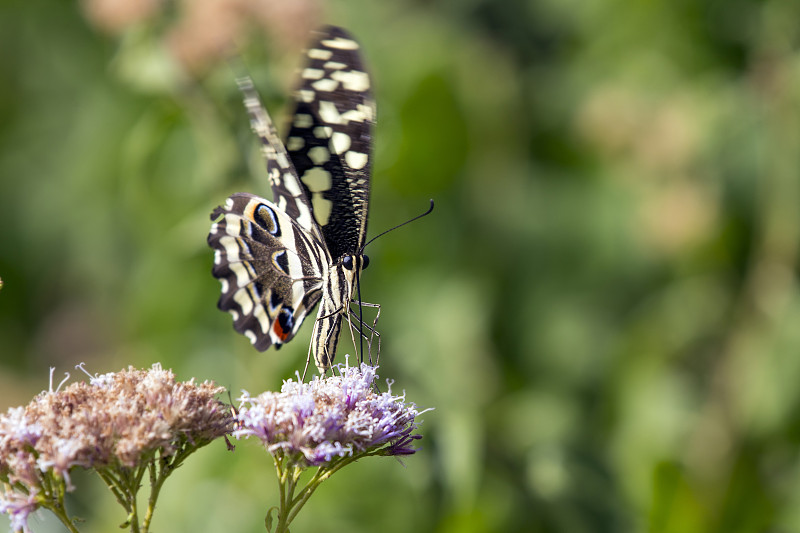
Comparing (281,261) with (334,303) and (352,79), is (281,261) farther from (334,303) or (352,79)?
(352,79)

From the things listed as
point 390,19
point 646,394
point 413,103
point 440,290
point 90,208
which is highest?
point 390,19

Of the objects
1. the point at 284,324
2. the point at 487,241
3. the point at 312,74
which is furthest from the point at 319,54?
the point at 487,241

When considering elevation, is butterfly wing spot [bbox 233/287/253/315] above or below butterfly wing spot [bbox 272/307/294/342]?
above

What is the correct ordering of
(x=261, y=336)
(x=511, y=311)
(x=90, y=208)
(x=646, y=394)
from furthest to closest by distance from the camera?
1. (x=90, y=208)
2. (x=511, y=311)
3. (x=646, y=394)
4. (x=261, y=336)

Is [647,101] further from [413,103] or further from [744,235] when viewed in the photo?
[413,103]

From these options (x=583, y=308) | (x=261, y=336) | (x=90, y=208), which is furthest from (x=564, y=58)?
(x=261, y=336)

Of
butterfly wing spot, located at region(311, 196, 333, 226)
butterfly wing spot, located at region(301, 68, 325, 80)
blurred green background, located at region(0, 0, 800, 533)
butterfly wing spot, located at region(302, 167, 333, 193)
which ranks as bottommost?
blurred green background, located at region(0, 0, 800, 533)

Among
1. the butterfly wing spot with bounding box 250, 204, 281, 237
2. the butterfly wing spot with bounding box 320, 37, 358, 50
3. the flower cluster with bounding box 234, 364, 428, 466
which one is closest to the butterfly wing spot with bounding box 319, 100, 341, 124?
the butterfly wing spot with bounding box 320, 37, 358, 50

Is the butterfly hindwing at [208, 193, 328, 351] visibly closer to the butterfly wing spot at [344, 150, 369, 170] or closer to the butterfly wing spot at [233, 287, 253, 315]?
the butterfly wing spot at [233, 287, 253, 315]
